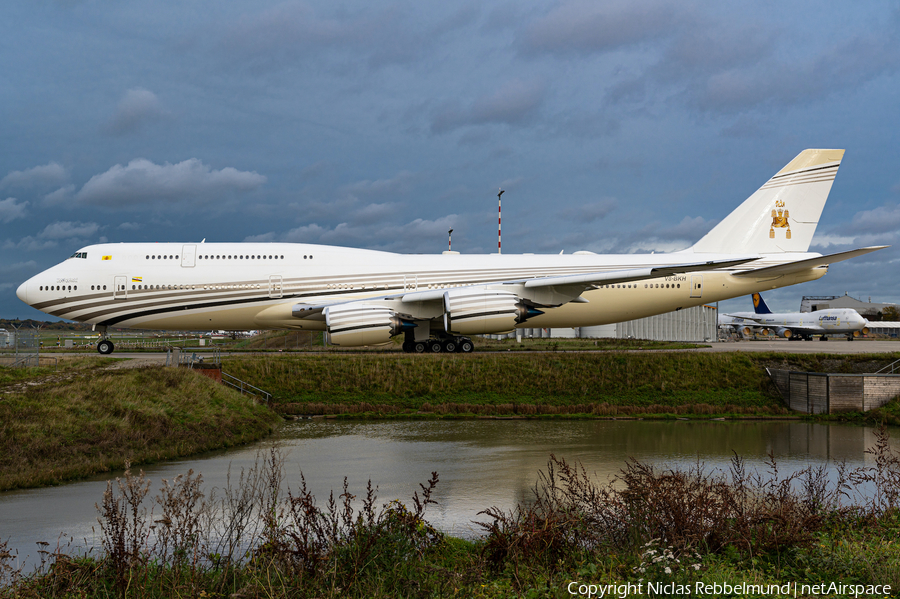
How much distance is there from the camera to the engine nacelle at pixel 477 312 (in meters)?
21.7

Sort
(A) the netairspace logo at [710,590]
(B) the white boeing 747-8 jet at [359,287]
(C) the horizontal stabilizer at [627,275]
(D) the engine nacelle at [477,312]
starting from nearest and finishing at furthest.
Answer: (A) the netairspace logo at [710,590]
(C) the horizontal stabilizer at [627,275]
(D) the engine nacelle at [477,312]
(B) the white boeing 747-8 jet at [359,287]

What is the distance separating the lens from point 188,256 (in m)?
23.0

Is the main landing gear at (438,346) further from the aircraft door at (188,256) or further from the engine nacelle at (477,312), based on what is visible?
the aircraft door at (188,256)

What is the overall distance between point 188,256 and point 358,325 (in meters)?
7.38

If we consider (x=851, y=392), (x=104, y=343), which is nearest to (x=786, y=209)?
(x=851, y=392)

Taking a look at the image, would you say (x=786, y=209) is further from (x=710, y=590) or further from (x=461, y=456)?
(x=710, y=590)

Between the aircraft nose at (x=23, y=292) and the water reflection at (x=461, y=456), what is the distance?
12.6 metres

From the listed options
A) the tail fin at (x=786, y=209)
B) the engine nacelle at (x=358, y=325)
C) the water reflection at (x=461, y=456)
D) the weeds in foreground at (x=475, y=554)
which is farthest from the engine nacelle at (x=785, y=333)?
the weeds in foreground at (x=475, y=554)

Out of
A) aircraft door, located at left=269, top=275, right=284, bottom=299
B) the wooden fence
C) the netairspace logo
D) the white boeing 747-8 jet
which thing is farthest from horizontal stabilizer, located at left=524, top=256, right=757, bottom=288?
the netairspace logo

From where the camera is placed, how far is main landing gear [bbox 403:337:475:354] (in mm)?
24219

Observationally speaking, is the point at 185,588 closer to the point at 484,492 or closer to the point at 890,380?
the point at 484,492

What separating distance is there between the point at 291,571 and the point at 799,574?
15.2ft

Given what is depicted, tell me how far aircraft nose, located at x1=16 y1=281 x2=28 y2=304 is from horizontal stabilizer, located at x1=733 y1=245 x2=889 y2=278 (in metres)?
27.7

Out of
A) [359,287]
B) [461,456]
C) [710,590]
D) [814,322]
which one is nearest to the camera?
[710,590]
